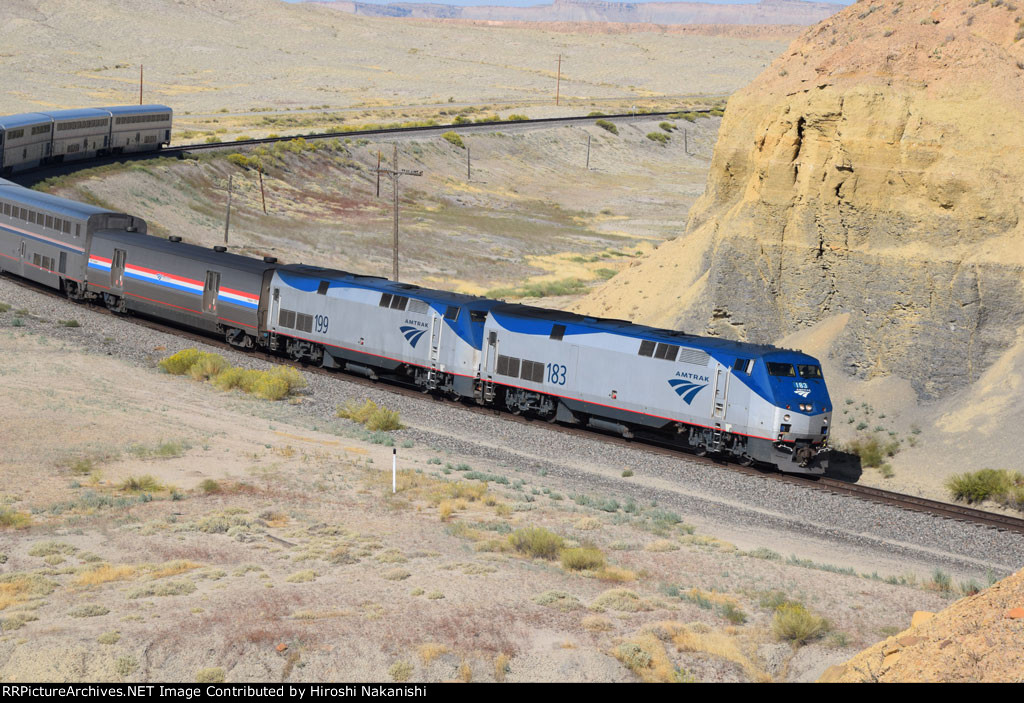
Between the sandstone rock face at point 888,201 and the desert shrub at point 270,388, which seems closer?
the sandstone rock face at point 888,201

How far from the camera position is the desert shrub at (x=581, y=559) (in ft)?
65.7

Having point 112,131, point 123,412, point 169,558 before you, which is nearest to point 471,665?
point 169,558

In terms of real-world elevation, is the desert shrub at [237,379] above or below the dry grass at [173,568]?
above

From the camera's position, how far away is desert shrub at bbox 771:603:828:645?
659 inches

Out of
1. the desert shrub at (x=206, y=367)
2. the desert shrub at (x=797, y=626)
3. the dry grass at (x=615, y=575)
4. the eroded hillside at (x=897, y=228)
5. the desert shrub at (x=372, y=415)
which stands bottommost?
the dry grass at (x=615, y=575)

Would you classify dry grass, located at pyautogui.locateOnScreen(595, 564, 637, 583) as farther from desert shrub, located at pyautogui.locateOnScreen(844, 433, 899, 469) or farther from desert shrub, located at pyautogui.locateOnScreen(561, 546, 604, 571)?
desert shrub, located at pyautogui.locateOnScreen(844, 433, 899, 469)

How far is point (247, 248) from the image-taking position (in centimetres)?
6556

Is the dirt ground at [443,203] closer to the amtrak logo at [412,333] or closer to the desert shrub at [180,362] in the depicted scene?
the amtrak logo at [412,333]

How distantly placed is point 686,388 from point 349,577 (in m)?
13.8

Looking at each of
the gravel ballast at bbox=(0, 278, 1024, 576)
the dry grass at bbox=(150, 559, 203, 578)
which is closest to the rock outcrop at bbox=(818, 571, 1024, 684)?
the gravel ballast at bbox=(0, 278, 1024, 576)

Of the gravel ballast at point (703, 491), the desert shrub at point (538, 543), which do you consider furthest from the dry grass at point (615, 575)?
the gravel ballast at point (703, 491)

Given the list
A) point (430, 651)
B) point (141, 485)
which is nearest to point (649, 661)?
point (430, 651)

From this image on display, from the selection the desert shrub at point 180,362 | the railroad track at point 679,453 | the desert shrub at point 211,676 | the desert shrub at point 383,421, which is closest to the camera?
the desert shrub at point 211,676

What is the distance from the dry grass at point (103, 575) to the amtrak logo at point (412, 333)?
1773cm
